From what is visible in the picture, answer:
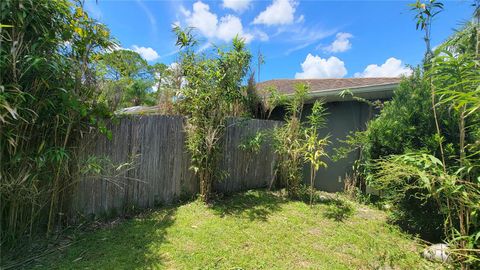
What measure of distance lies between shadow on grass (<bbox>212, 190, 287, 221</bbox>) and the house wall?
73.0 inches

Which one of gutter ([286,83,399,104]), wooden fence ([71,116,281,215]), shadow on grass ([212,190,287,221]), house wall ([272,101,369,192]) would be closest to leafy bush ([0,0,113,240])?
wooden fence ([71,116,281,215])

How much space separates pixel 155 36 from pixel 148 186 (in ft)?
12.5

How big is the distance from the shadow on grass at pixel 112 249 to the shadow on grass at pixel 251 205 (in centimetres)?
103

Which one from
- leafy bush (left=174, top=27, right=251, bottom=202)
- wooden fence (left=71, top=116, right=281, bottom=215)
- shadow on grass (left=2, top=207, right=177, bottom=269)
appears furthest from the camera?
leafy bush (left=174, top=27, right=251, bottom=202)

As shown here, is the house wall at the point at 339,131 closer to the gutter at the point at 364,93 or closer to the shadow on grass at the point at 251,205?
the gutter at the point at 364,93

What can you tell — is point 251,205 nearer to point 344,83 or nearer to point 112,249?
point 112,249

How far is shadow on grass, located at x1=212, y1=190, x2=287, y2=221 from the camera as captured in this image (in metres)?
4.33

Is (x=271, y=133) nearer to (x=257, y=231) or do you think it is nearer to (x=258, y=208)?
(x=258, y=208)

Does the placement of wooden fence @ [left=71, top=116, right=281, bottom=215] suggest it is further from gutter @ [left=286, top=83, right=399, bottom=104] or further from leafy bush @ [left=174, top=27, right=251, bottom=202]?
gutter @ [left=286, top=83, right=399, bottom=104]

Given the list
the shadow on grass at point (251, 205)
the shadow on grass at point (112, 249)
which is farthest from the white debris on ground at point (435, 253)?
the shadow on grass at point (112, 249)

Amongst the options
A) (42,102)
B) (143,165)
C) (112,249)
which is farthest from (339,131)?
(42,102)

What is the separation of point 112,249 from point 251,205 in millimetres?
2479

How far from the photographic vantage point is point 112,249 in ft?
9.94

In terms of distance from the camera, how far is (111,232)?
3.48 metres
